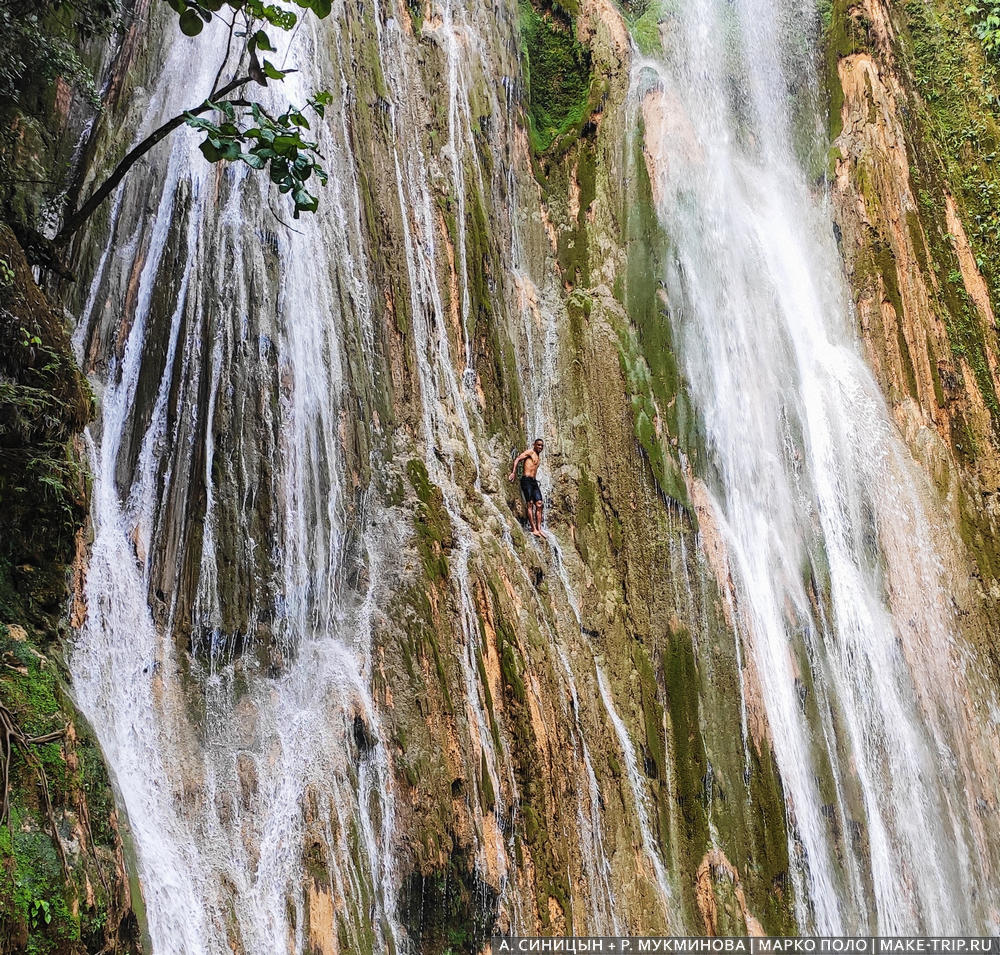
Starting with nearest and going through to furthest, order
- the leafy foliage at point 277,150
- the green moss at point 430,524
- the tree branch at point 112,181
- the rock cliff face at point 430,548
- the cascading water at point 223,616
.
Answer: the leafy foliage at point 277,150, the tree branch at point 112,181, the cascading water at point 223,616, the rock cliff face at point 430,548, the green moss at point 430,524

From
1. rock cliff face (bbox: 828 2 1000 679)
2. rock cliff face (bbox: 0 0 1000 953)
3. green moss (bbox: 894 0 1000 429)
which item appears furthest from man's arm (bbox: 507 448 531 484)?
green moss (bbox: 894 0 1000 429)

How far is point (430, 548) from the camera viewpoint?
30.5 feet

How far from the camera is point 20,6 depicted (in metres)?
7.42

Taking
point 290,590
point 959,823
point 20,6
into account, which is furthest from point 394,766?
point 959,823

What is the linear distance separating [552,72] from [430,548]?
1130 centimetres

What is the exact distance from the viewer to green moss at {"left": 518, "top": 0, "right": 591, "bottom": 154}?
1561cm

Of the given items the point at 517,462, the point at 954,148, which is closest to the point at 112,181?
the point at 517,462

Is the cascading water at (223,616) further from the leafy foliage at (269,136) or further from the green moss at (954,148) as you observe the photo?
the green moss at (954,148)

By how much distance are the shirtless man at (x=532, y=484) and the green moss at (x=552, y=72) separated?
6.89 meters

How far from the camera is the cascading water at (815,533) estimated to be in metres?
11.0

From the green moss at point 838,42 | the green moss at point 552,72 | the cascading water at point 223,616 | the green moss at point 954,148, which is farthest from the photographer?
the green moss at point 838,42

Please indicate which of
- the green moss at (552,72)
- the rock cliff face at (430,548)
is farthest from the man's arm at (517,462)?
the green moss at (552,72)

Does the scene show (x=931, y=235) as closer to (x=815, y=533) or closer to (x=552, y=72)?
(x=815, y=533)

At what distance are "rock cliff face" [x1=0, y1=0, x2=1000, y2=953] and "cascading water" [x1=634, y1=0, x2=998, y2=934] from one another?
5.3 inches
